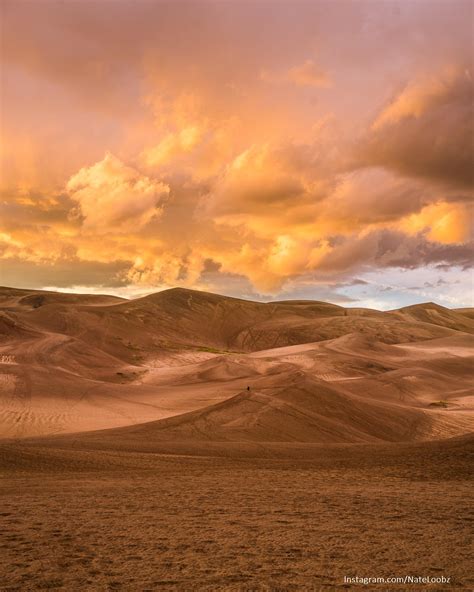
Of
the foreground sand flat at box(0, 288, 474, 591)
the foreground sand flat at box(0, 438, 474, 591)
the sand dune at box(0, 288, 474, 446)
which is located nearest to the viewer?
the foreground sand flat at box(0, 438, 474, 591)

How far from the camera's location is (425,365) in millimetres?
63781

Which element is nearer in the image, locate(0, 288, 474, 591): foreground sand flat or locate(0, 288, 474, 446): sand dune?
locate(0, 288, 474, 591): foreground sand flat

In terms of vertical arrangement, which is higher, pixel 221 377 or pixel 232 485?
pixel 221 377

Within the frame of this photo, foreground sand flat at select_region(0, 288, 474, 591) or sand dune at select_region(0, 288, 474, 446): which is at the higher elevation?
→ sand dune at select_region(0, 288, 474, 446)

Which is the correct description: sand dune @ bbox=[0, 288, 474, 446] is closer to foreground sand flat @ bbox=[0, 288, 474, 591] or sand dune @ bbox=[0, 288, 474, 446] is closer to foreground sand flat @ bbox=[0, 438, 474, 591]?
foreground sand flat @ bbox=[0, 288, 474, 591]

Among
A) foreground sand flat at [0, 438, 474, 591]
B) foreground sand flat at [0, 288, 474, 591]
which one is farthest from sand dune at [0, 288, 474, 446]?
foreground sand flat at [0, 438, 474, 591]

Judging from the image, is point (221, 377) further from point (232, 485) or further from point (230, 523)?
point (230, 523)

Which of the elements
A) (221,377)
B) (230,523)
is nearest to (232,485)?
(230,523)

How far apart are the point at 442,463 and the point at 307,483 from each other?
509 cm

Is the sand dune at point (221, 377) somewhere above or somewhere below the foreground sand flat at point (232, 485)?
above

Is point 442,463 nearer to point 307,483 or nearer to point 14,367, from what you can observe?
point 307,483

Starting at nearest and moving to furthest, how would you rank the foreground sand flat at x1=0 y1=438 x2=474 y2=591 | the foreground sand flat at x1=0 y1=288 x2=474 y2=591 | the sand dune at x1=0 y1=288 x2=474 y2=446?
the foreground sand flat at x1=0 y1=438 x2=474 y2=591 → the foreground sand flat at x1=0 y1=288 x2=474 y2=591 → the sand dune at x1=0 y1=288 x2=474 y2=446

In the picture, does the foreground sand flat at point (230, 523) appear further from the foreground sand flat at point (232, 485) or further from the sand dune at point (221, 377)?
the sand dune at point (221, 377)

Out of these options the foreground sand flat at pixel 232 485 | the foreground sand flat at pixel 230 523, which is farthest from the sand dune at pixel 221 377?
the foreground sand flat at pixel 230 523
